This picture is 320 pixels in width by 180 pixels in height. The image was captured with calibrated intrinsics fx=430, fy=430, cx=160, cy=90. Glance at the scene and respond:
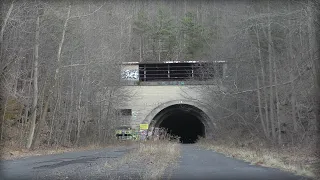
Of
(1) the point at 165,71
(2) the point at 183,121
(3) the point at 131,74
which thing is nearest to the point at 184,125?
(2) the point at 183,121

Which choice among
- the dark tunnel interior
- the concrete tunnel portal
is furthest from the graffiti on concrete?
the dark tunnel interior

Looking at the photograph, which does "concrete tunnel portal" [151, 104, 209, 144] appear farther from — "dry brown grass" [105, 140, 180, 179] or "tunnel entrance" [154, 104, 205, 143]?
"dry brown grass" [105, 140, 180, 179]

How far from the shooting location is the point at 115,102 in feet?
130

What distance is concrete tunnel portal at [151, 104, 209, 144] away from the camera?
158 ft

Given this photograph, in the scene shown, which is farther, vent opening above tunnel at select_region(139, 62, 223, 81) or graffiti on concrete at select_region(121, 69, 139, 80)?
vent opening above tunnel at select_region(139, 62, 223, 81)

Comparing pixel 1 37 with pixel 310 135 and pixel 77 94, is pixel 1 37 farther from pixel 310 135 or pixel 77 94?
pixel 310 135

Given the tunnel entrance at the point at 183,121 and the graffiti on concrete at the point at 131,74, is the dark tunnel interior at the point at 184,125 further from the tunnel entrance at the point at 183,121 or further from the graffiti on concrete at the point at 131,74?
the graffiti on concrete at the point at 131,74

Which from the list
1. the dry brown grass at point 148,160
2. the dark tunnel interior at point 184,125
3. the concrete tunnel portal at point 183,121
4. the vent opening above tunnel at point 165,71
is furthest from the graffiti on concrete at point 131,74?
the dry brown grass at point 148,160

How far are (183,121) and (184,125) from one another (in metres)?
2.54

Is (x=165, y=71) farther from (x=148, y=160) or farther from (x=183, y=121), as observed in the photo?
(x=148, y=160)

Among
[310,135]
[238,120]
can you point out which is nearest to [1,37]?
[310,135]

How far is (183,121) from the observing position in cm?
6009

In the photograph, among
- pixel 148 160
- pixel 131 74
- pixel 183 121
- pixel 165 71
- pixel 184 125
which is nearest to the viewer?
pixel 148 160

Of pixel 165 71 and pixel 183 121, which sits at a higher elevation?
pixel 165 71
